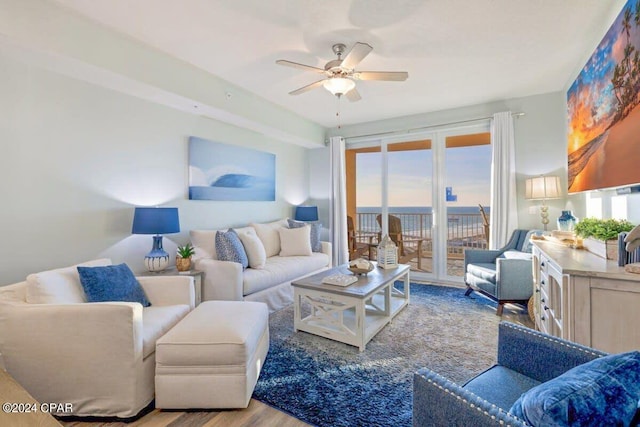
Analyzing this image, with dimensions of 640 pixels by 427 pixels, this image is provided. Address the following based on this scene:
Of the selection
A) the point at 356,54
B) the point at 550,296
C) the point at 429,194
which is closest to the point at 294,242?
the point at 429,194

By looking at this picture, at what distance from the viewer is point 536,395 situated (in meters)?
0.78

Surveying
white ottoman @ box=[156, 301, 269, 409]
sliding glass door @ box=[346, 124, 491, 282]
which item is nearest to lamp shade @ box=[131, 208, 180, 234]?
white ottoman @ box=[156, 301, 269, 409]

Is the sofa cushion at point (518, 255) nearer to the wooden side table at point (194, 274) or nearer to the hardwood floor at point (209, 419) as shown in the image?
the hardwood floor at point (209, 419)

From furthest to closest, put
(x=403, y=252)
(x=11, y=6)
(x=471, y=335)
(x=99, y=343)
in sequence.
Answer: (x=403, y=252)
(x=471, y=335)
(x=11, y=6)
(x=99, y=343)

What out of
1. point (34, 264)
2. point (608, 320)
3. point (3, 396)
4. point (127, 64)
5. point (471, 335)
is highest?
point (127, 64)

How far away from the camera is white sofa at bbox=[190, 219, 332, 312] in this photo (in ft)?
9.68

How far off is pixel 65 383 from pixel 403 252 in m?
4.42

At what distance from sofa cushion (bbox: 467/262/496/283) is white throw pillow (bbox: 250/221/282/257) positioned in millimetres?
2558

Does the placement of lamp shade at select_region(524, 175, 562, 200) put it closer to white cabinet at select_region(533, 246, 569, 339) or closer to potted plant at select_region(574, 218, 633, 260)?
white cabinet at select_region(533, 246, 569, 339)

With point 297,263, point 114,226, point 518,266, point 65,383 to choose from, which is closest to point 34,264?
point 114,226

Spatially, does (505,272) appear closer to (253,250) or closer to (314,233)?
(314,233)

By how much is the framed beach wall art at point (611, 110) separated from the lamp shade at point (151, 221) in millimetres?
3419

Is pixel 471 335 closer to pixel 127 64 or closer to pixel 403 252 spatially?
pixel 403 252

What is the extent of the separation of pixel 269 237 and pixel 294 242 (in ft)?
1.18
